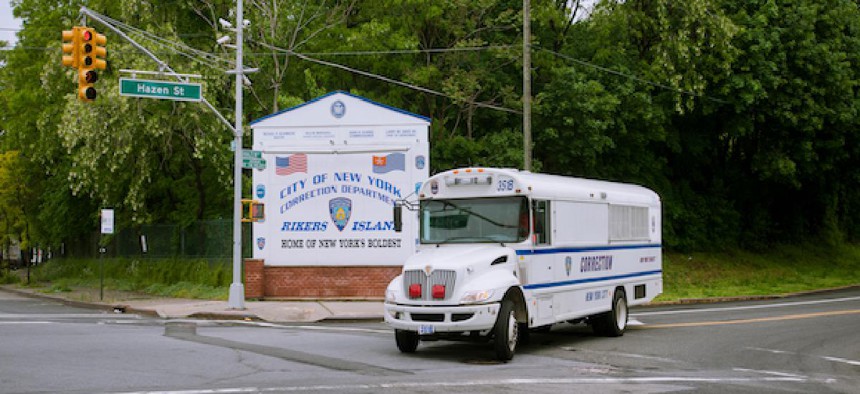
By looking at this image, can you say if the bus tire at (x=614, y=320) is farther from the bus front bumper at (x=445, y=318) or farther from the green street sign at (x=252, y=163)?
the green street sign at (x=252, y=163)

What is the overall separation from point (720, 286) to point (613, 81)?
852cm

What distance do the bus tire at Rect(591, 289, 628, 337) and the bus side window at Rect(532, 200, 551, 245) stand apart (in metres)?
3.11

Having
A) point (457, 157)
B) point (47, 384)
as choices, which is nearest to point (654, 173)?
point (457, 157)

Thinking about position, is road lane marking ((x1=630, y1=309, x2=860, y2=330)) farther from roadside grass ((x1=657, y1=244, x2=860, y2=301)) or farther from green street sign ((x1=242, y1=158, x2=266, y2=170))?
green street sign ((x1=242, y1=158, x2=266, y2=170))

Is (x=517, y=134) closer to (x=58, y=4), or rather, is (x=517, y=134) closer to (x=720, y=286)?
(x=720, y=286)

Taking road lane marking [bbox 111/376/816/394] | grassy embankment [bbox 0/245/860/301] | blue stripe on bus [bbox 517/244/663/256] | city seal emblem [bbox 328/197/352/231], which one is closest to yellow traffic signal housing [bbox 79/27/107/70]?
city seal emblem [bbox 328/197/352/231]

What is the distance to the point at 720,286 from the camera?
34.4 m

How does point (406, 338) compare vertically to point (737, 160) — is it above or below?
below

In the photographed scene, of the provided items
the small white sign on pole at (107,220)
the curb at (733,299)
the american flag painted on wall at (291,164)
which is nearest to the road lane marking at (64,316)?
the small white sign on pole at (107,220)

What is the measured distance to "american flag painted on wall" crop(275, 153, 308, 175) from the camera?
26.7 metres

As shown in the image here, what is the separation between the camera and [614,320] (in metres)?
18.0

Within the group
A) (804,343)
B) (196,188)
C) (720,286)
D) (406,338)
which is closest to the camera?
(406,338)

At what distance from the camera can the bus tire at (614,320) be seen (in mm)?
17928

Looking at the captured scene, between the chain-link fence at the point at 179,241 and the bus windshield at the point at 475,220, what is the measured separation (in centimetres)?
1617
